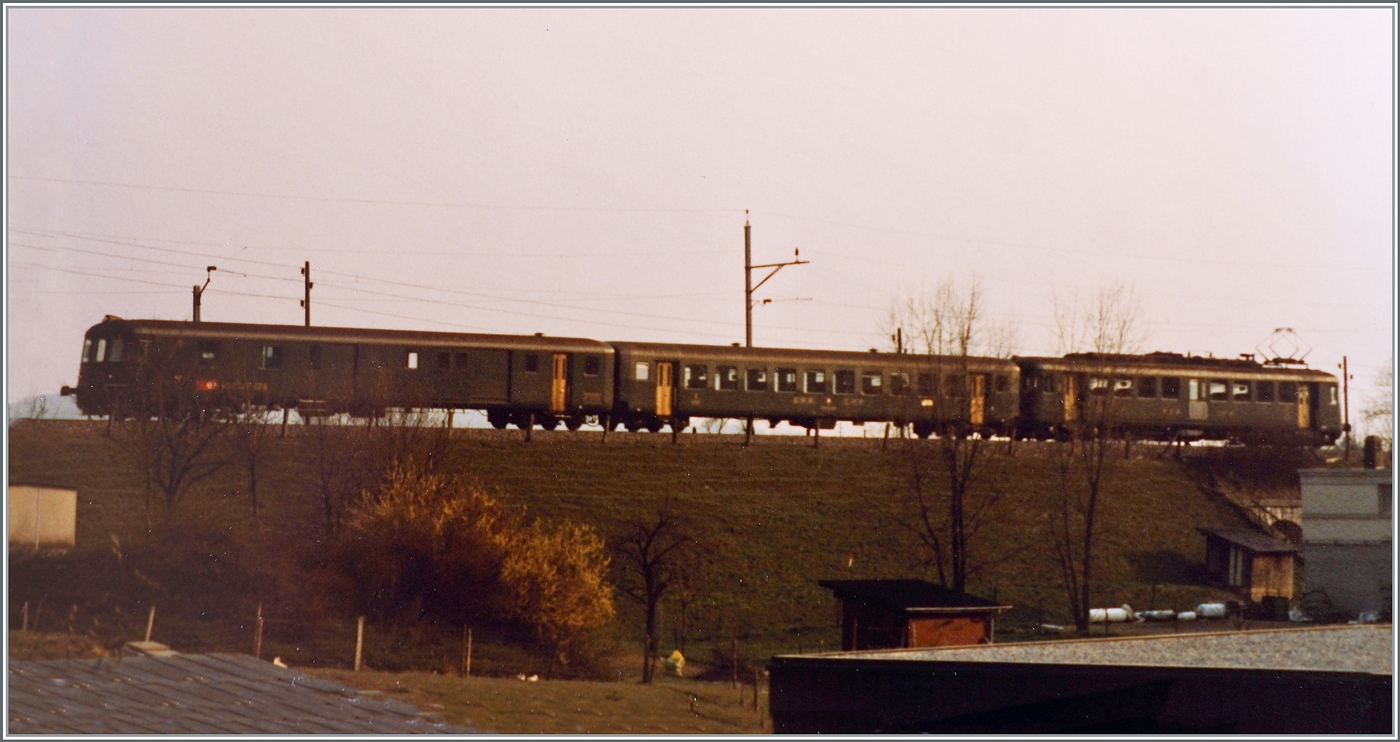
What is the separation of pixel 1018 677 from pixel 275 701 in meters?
8.54

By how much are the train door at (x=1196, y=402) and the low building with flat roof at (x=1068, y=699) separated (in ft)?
50.7

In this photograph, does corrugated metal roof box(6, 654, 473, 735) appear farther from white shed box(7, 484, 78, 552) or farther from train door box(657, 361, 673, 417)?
train door box(657, 361, 673, 417)

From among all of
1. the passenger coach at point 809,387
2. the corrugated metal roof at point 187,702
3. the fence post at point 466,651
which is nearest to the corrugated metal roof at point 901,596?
the fence post at point 466,651

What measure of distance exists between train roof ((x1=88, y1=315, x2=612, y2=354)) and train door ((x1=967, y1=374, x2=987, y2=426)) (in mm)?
8228

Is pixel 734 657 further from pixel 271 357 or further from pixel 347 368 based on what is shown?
pixel 271 357

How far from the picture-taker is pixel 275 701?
45.0ft

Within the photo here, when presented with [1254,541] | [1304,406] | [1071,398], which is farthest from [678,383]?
[1304,406]

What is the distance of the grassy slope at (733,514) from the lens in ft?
55.7

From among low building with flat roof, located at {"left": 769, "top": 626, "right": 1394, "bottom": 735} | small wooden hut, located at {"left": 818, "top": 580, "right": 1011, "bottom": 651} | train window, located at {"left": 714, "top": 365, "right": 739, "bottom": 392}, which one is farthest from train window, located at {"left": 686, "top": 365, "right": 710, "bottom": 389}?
low building with flat roof, located at {"left": 769, "top": 626, "right": 1394, "bottom": 735}

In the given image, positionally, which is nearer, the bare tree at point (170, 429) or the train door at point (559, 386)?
the bare tree at point (170, 429)

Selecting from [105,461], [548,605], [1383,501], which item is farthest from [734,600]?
[1383,501]

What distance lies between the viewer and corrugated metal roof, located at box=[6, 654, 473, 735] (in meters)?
12.9

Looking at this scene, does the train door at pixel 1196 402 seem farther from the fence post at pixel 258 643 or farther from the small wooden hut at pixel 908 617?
the fence post at pixel 258 643

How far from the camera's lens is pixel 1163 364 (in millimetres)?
28922
